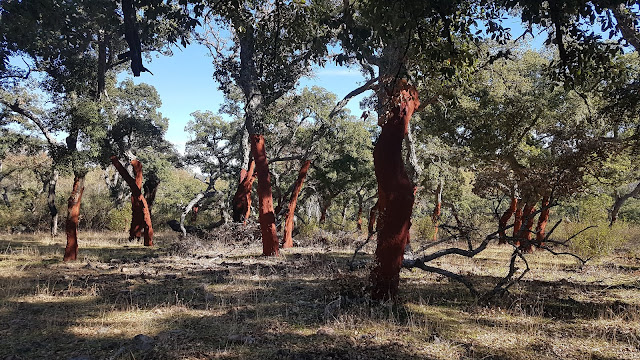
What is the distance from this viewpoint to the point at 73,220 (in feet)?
36.0

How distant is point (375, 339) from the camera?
15.0 ft

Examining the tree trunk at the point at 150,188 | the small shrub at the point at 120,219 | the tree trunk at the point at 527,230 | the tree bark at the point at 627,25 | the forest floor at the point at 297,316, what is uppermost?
the tree bark at the point at 627,25

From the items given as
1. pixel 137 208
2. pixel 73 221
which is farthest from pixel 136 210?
pixel 73 221

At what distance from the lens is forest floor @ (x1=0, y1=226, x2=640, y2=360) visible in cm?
429

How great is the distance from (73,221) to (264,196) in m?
5.60

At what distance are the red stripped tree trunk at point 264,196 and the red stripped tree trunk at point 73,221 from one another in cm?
515

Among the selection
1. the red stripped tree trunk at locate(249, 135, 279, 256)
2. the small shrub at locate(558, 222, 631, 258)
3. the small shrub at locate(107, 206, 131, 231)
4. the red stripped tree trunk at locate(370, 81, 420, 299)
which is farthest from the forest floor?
the small shrub at locate(107, 206, 131, 231)

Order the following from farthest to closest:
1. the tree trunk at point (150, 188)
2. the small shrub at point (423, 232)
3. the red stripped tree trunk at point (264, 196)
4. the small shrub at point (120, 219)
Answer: the small shrub at point (120, 219) → the small shrub at point (423, 232) → the tree trunk at point (150, 188) → the red stripped tree trunk at point (264, 196)

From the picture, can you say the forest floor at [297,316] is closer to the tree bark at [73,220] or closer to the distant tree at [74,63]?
the tree bark at [73,220]

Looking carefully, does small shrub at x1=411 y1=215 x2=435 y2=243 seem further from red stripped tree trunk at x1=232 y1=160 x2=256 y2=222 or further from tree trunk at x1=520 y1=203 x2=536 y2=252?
red stripped tree trunk at x1=232 y1=160 x2=256 y2=222

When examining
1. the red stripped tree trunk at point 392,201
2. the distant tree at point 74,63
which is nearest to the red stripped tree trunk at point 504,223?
the red stripped tree trunk at point 392,201

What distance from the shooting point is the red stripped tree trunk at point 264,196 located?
461 inches

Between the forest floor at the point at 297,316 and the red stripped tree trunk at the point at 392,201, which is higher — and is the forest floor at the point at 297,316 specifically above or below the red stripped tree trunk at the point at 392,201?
below

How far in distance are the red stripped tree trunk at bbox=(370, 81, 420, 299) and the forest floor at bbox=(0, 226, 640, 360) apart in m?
0.41
